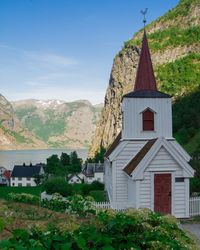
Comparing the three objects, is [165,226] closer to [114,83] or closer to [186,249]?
[186,249]

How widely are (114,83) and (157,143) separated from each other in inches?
4379

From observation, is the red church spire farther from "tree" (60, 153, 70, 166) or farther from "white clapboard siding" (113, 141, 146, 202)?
"tree" (60, 153, 70, 166)

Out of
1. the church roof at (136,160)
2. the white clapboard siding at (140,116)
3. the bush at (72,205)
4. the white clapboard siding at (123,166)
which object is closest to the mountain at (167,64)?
the white clapboard siding at (140,116)

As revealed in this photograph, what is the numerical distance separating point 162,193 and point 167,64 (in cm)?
9429

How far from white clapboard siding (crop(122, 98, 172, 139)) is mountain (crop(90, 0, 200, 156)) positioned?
54.8 metres

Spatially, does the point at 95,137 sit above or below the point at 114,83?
below

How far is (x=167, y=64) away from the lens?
366 ft

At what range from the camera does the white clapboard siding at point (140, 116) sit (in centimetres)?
2366

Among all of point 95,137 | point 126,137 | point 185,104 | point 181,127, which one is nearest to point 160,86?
point 185,104

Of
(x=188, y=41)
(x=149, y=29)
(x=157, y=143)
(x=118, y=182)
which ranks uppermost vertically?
(x=149, y=29)

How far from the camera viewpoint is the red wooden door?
20578 millimetres

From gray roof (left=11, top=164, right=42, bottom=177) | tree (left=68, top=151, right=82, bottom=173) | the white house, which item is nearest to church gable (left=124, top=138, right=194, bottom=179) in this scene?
tree (left=68, top=151, right=82, bottom=173)

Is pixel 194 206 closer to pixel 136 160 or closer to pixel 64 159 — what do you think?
pixel 136 160

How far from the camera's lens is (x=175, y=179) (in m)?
20.9
